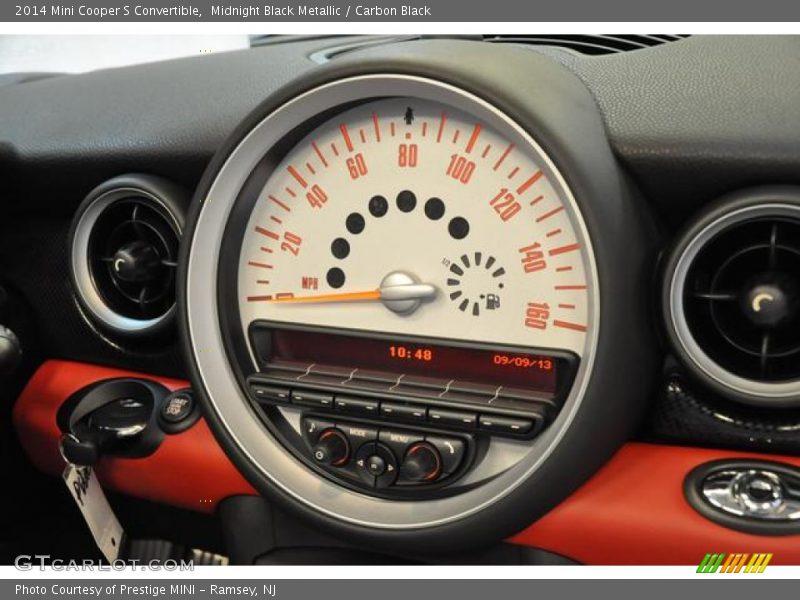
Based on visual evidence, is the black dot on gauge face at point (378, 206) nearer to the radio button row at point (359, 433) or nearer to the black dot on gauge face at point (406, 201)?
the black dot on gauge face at point (406, 201)

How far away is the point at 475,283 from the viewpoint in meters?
0.98

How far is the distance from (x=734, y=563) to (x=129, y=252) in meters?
0.88

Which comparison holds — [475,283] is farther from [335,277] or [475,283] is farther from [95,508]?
[95,508]

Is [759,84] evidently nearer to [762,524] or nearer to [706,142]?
[706,142]

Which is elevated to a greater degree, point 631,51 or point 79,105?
point 79,105

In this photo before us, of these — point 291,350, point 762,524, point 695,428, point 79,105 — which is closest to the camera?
point 762,524

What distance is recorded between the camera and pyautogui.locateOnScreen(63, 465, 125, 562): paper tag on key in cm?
121

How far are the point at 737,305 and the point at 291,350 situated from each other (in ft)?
1.76

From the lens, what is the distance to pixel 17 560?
1.39 meters

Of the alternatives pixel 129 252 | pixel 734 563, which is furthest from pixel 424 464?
pixel 129 252

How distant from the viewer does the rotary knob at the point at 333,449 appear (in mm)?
1028

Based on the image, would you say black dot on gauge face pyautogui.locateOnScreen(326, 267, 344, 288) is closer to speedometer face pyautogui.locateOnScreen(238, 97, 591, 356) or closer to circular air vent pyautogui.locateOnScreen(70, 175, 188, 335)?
speedometer face pyautogui.locateOnScreen(238, 97, 591, 356)

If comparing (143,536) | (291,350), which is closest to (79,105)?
(291,350)

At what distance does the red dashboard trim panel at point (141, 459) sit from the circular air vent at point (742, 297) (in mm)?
586
